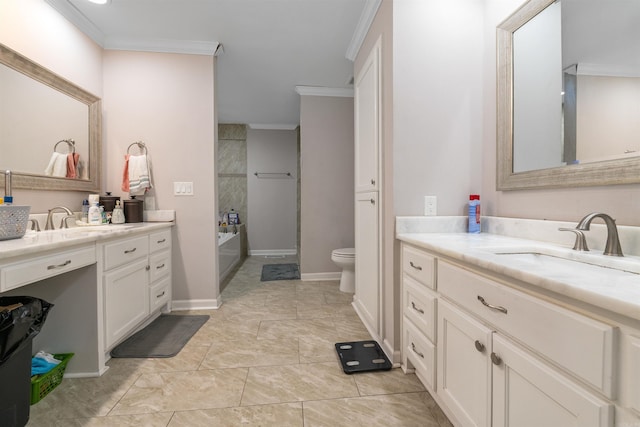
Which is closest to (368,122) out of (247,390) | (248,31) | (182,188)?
(248,31)

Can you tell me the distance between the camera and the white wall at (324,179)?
3.50 meters

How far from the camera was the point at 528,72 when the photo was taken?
1.43m

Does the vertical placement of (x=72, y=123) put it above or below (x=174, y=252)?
above

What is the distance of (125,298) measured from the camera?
183 cm

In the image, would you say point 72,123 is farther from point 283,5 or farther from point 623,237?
point 623,237

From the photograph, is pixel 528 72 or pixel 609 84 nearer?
pixel 609 84

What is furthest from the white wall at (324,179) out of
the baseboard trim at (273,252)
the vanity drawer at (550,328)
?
the vanity drawer at (550,328)

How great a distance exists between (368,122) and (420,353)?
5.05 ft

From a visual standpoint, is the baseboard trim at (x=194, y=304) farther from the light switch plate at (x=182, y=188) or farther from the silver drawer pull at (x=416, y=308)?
the silver drawer pull at (x=416, y=308)

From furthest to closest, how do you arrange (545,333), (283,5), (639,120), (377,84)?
(283,5) → (377,84) → (639,120) → (545,333)

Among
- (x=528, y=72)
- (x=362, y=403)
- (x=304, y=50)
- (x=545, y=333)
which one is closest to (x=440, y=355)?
(x=362, y=403)

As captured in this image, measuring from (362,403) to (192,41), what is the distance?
3.00m

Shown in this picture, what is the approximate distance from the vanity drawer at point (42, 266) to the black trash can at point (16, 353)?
0.13m

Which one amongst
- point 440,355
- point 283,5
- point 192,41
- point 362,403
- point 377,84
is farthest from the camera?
point 192,41
